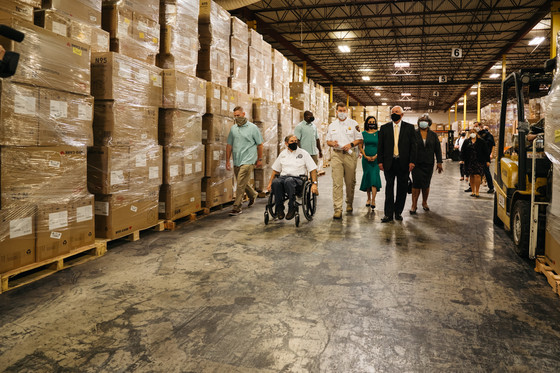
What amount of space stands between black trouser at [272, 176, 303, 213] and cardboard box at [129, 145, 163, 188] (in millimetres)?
1735

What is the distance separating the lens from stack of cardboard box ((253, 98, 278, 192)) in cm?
881

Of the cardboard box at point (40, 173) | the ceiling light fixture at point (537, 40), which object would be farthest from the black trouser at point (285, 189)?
the ceiling light fixture at point (537, 40)

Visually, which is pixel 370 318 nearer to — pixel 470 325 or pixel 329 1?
pixel 470 325

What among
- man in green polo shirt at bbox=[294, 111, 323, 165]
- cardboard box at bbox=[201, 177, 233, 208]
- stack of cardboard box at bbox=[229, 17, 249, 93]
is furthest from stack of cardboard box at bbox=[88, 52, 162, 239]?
man in green polo shirt at bbox=[294, 111, 323, 165]

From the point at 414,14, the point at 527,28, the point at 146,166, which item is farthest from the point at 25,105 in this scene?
the point at 527,28

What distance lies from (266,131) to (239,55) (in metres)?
1.75

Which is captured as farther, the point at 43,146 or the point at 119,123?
the point at 119,123

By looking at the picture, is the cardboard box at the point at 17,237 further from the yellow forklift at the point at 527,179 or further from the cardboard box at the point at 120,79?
the yellow forklift at the point at 527,179

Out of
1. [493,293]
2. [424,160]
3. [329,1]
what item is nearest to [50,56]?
[493,293]

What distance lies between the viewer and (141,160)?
17.3ft

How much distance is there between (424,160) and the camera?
7441 millimetres

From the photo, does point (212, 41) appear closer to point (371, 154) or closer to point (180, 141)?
point (180, 141)

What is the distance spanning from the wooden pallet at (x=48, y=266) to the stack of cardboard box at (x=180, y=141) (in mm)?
1478

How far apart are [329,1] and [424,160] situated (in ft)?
31.5
